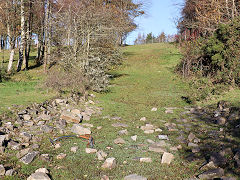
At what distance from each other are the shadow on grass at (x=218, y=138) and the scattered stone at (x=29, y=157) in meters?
3.24

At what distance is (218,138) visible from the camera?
6109mm

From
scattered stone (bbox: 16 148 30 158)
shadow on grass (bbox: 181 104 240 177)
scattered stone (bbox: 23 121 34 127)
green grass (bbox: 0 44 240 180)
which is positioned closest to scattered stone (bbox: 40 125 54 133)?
scattered stone (bbox: 23 121 34 127)

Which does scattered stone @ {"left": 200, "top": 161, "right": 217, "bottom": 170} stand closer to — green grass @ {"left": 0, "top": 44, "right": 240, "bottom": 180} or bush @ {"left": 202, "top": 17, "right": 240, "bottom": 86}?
green grass @ {"left": 0, "top": 44, "right": 240, "bottom": 180}

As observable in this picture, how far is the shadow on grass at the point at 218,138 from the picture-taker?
14.5 ft

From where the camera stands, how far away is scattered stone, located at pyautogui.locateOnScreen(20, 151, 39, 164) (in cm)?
455

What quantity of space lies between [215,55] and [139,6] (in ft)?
72.5

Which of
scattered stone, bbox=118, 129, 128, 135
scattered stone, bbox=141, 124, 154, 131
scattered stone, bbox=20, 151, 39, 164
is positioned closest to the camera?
scattered stone, bbox=20, 151, 39, 164

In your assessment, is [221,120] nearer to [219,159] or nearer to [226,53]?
[219,159]

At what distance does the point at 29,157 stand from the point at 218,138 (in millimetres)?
4698

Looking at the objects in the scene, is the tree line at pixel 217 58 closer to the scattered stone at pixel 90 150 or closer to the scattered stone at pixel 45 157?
the scattered stone at pixel 90 150

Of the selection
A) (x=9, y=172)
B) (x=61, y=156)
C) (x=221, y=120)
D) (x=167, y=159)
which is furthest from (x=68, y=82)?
(x=167, y=159)

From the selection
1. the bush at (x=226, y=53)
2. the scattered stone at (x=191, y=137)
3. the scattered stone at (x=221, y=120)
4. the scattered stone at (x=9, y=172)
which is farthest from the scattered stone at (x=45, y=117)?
the bush at (x=226, y=53)

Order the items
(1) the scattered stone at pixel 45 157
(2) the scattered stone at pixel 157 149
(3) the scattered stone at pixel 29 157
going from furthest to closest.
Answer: (2) the scattered stone at pixel 157 149 → (1) the scattered stone at pixel 45 157 → (3) the scattered stone at pixel 29 157

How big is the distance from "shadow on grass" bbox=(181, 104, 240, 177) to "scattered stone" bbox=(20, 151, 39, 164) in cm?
324
